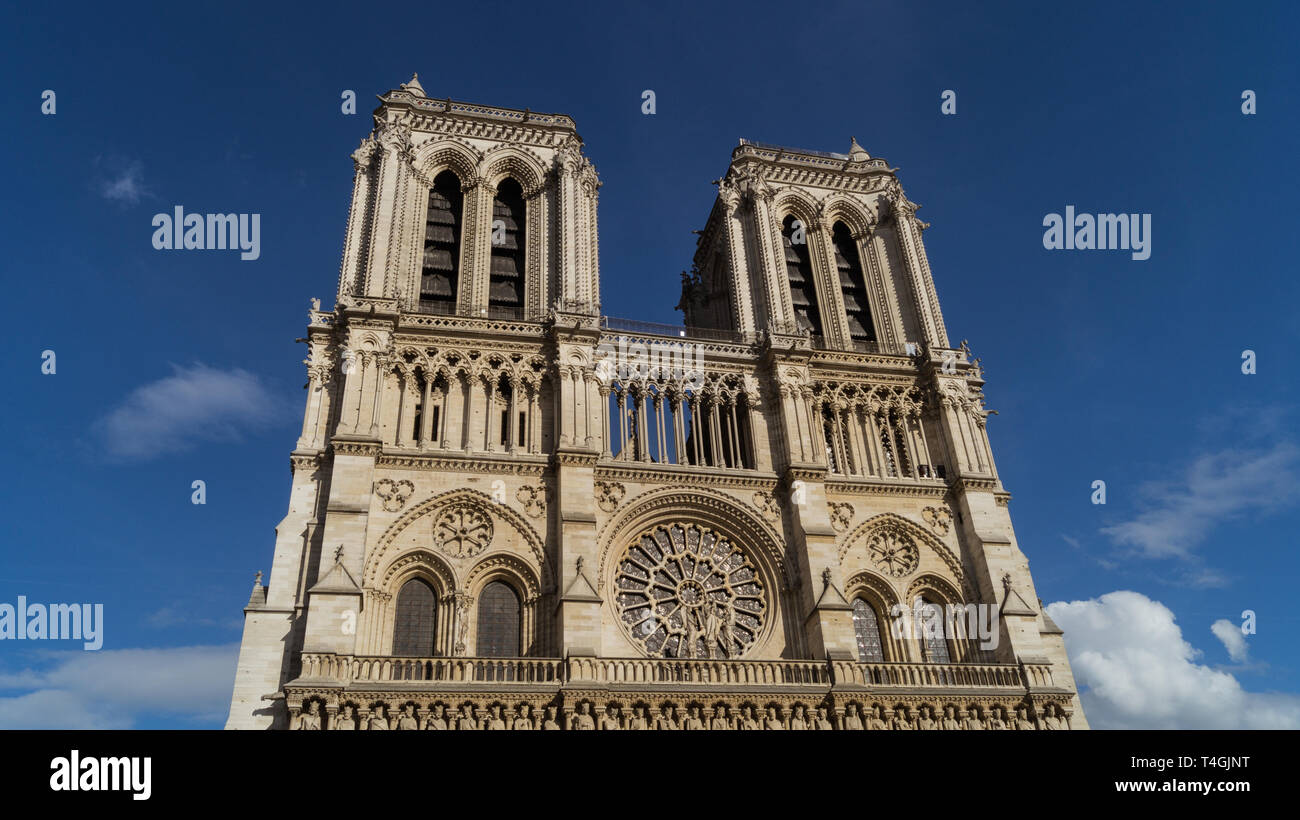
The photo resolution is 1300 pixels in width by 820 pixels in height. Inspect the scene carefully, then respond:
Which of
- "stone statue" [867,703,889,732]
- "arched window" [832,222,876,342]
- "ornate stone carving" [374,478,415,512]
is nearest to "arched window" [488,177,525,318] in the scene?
"ornate stone carving" [374,478,415,512]

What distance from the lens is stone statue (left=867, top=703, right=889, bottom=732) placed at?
23234 millimetres

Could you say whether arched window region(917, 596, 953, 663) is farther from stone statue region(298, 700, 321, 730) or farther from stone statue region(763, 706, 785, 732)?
stone statue region(298, 700, 321, 730)

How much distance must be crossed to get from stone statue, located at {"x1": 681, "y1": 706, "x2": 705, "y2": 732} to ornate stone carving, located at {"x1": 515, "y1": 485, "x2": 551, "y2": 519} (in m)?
7.11

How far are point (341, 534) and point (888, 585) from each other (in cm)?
1614

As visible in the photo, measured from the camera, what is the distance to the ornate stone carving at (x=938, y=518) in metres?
28.6

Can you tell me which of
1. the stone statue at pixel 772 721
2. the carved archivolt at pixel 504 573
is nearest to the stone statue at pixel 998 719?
the stone statue at pixel 772 721

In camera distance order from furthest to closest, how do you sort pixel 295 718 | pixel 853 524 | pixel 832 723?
pixel 853 524 → pixel 832 723 → pixel 295 718
